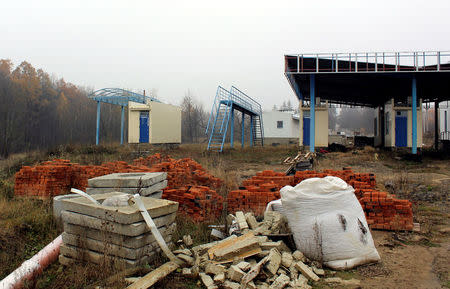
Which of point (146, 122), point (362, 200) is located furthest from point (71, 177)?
point (146, 122)

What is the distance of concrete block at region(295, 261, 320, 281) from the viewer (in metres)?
3.88

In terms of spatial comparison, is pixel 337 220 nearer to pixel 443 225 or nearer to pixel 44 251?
pixel 443 225

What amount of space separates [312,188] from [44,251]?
3953 mm

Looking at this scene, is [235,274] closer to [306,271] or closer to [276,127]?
[306,271]

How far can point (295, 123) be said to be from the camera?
1607 inches

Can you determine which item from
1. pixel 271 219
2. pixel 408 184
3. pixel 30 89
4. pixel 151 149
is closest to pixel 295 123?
pixel 151 149

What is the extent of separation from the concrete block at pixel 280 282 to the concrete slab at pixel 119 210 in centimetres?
179

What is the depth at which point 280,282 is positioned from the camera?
12.0 ft

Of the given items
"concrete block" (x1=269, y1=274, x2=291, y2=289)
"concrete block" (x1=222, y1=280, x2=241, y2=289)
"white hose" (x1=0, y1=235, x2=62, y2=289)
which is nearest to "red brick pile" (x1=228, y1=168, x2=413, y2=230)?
"concrete block" (x1=269, y1=274, x2=291, y2=289)

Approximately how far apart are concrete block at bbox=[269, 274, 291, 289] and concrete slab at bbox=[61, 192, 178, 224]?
5.86 feet

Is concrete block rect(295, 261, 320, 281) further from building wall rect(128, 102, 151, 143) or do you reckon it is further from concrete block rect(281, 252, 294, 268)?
building wall rect(128, 102, 151, 143)

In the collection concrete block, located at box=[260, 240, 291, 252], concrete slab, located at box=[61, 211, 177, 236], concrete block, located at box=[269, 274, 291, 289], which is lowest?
concrete block, located at box=[269, 274, 291, 289]

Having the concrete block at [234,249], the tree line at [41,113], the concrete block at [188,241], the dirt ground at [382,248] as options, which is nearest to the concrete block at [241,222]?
the dirt ground at [382,248]

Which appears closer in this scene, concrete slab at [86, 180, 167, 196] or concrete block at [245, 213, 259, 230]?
concrete block at [245, 213, 259, 230]
